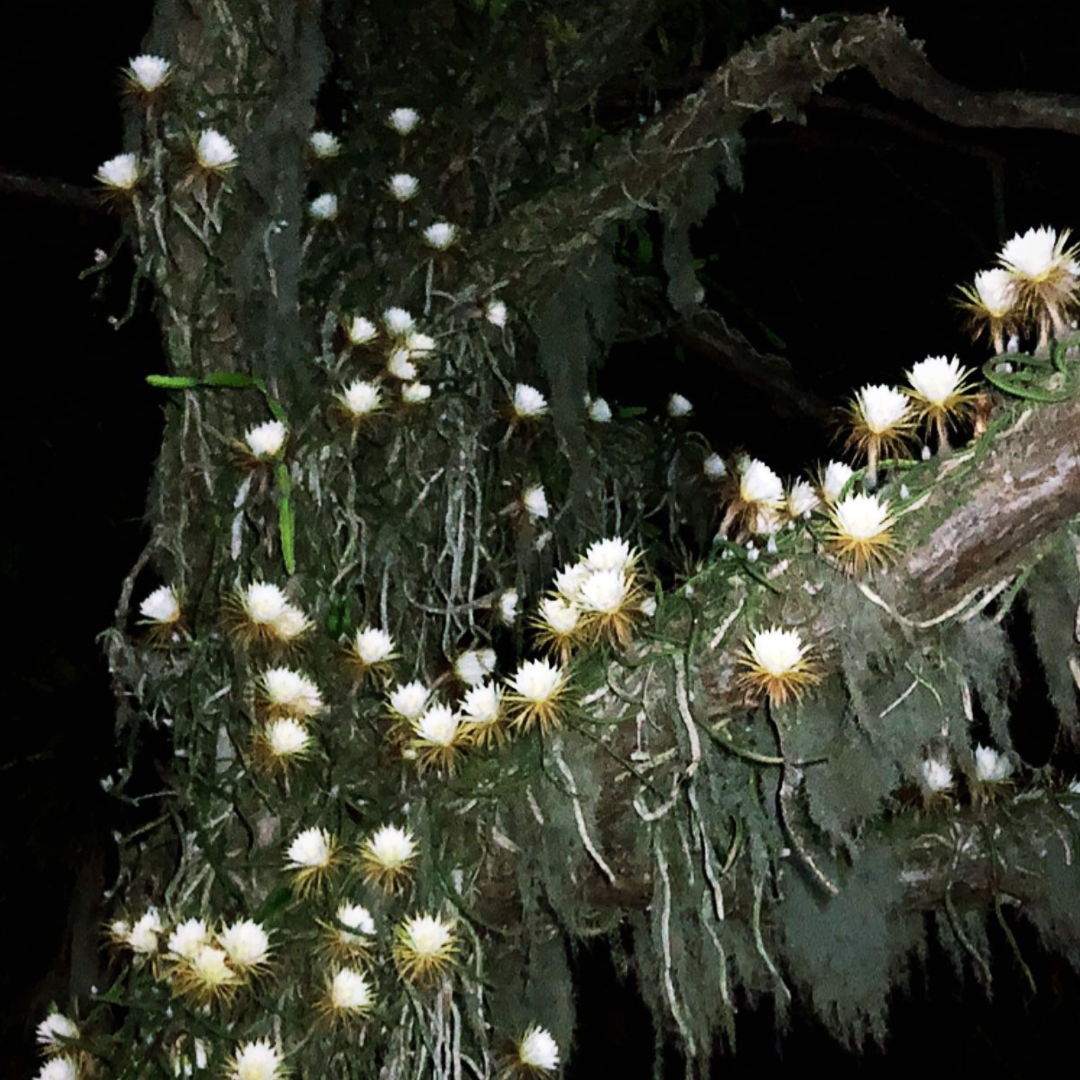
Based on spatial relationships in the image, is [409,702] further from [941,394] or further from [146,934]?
[941,394]

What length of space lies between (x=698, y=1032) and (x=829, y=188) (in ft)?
12.7

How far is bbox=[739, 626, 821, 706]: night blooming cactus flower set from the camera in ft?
4.63

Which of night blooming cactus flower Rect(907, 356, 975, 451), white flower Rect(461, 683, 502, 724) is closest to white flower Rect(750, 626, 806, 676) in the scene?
night blooming cactus flower Rect(907, 356, 975, 451)

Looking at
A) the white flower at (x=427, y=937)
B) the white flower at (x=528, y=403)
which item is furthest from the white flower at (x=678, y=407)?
the white flower at (x=427, y=937)

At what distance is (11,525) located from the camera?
13.5 ft

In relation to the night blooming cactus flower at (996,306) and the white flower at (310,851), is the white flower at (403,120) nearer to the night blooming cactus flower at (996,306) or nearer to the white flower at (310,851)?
the night blooming cactus flower at (996,306)

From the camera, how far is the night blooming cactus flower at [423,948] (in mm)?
1617

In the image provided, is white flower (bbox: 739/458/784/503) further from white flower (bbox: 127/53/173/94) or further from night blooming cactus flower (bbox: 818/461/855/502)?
white flower (bbox: 127/53/173/94)

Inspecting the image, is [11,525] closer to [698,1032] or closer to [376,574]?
[376,574]

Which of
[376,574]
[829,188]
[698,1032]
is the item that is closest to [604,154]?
[376,574]

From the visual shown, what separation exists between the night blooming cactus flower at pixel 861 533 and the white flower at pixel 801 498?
28 cm

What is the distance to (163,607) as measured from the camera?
1969 mm

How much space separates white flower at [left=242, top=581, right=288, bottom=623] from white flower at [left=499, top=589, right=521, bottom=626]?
1.83 ft

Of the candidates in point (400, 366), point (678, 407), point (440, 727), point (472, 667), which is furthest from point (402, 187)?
point (440, 727)
